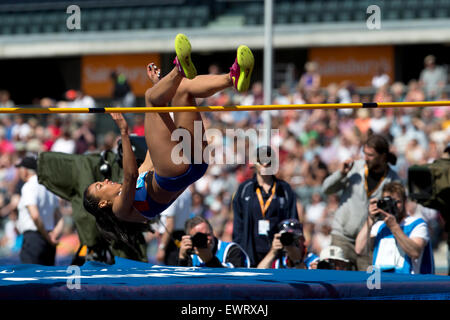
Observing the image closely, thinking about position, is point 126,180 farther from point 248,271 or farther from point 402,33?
point 402,33

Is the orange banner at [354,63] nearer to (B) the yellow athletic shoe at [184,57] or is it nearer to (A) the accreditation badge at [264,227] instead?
(A) the accreditation badge at [264,227]

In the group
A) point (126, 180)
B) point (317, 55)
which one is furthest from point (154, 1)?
point (126, 180)

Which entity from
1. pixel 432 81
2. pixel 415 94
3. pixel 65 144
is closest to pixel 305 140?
pixel 415 94

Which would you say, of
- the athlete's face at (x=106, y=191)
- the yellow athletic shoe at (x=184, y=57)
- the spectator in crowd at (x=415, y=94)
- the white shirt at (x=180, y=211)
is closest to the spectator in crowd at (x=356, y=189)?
the white shirt at (x=180, y=211)

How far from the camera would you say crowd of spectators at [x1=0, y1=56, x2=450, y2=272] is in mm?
9562

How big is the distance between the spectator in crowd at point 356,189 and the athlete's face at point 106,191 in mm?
1882

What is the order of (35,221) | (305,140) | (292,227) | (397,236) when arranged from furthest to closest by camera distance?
(305,140)
(35,221)
(292,227)
(397,236)

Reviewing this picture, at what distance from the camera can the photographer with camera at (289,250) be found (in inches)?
237

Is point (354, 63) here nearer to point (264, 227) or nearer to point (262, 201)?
point (262, 201)

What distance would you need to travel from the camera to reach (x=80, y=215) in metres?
6.98

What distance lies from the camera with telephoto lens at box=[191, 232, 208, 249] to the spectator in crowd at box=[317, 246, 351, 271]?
33.6 inches

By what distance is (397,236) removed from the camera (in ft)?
18.8

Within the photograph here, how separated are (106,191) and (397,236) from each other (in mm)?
1984

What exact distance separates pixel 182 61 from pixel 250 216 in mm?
2195
